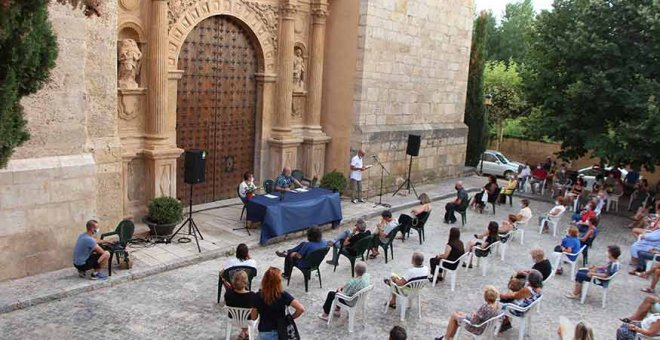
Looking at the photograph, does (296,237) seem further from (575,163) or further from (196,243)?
(575,163)

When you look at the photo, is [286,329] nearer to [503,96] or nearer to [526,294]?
[526,294]

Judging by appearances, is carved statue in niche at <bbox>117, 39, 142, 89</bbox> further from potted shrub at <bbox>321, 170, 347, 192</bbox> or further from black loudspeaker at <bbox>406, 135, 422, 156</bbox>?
black loudspeaker at <bbox>406, 135, 422, 156</bbox>

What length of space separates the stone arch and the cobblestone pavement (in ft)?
14.3

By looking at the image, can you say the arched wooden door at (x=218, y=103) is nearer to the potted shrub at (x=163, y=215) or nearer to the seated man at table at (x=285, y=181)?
the seated man at table at (x=285, y=181)

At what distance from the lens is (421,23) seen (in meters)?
16.1

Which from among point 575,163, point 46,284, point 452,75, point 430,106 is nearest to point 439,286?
point 46,284

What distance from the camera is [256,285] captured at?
8711 mm

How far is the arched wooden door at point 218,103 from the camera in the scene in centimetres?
1199

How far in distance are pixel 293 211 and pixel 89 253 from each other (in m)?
3.87

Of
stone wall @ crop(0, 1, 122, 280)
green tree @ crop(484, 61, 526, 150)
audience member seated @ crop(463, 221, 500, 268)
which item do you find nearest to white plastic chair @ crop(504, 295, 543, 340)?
audience member seated @ crop(463, 221, 500, 268)

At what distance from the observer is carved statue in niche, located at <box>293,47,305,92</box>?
46.1ft

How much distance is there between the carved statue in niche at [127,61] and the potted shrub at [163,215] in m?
2.17

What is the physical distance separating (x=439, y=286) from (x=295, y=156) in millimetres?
5950

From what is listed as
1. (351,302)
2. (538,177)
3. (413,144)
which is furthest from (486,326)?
(538,177)
